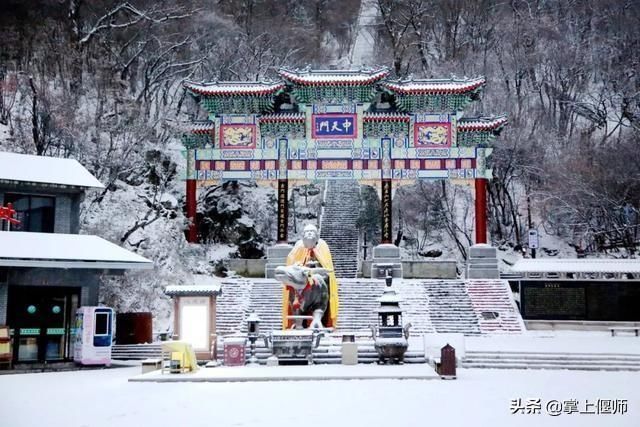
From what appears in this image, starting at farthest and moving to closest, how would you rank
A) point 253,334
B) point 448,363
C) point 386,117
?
point 386,117, point 253,334, point 448,363

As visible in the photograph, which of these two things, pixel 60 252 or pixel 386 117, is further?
pixel 386 117

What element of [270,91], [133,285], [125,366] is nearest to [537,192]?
[270,91]

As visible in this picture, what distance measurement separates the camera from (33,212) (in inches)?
810

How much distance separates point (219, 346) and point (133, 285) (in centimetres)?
632

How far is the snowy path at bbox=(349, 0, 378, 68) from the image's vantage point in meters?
54.6

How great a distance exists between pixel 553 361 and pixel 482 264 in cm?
1045

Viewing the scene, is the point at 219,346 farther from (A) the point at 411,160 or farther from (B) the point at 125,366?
(A) the point at 411,160

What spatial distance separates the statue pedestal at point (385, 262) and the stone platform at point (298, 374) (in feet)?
34.2

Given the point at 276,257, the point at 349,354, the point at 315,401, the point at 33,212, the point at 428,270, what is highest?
the point at 33,212

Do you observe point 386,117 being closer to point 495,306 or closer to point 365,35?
point 495,306

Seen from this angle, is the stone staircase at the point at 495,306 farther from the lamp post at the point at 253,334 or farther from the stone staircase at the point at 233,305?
the lamp post at the point at 253,334

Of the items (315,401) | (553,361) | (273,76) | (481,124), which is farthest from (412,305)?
(273,76)

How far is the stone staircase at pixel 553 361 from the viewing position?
17.5 metres

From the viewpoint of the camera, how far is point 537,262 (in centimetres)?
2589
